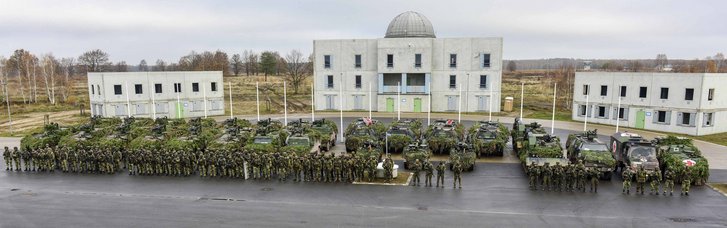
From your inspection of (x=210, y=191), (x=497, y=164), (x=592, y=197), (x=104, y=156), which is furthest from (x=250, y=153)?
(x=592, y=197)

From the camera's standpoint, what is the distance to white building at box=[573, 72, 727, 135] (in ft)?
102

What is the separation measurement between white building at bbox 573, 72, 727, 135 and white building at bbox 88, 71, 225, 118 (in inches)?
1188

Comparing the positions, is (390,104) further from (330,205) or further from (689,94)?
(330,205)

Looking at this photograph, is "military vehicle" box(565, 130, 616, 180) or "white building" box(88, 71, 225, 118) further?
"white building" box(88, 71, 225, 118)

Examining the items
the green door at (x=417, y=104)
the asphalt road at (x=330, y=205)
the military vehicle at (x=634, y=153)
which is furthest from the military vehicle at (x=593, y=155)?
the green door at (x=417, y=104)

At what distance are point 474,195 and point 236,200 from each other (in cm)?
810

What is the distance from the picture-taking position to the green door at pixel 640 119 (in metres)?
33.7

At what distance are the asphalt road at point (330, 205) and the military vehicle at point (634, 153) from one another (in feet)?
3.69

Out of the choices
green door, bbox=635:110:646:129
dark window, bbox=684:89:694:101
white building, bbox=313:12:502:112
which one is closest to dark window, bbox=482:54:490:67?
white building, bbox=313:12:502:112

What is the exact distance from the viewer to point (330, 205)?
15.7 m

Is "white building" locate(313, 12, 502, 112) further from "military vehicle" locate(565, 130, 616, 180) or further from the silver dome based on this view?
"military vehicle" locate(565, 130, 616, 180)

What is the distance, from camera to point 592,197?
648 inches

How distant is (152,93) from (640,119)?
1480 inches

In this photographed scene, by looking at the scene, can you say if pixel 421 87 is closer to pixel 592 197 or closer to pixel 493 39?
pixel 493 39
